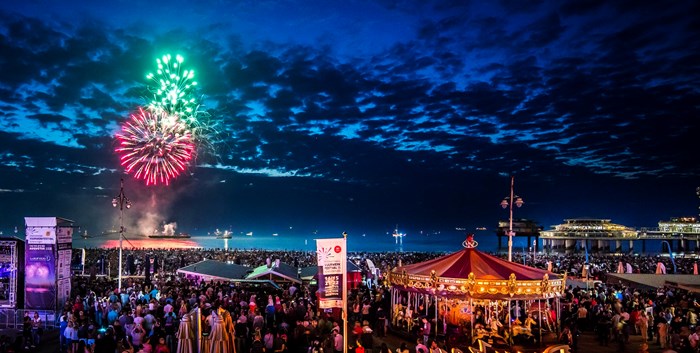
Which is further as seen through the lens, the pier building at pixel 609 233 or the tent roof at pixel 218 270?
the pier building at pixel 609 233

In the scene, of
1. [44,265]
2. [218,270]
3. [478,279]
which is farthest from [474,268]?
[44,265]

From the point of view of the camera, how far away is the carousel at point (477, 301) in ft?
54.7

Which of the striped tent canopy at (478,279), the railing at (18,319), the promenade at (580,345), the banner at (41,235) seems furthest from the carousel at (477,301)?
the banner at (41,235)

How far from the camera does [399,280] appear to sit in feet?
64.6

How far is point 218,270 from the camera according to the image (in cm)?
2650

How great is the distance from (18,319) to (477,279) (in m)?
18.1

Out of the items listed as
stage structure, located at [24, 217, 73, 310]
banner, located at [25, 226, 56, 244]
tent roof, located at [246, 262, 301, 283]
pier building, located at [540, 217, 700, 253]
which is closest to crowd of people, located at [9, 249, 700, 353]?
tent roof, located at [246, 262, 301, 283]

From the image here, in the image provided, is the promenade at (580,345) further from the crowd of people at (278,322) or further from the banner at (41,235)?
the banner at (41,235)

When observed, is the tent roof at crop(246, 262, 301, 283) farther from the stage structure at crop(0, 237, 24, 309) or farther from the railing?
the stage structure at crop(0, 237, 24, 309)

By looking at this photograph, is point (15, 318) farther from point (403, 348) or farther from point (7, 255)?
point (403, 348)

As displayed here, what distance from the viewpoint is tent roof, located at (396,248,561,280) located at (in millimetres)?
17844

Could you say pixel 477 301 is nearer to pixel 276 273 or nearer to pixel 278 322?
pixel 278 322

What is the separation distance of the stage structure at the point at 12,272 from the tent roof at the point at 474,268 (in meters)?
15.8

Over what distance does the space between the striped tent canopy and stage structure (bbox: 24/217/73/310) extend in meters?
14.1
